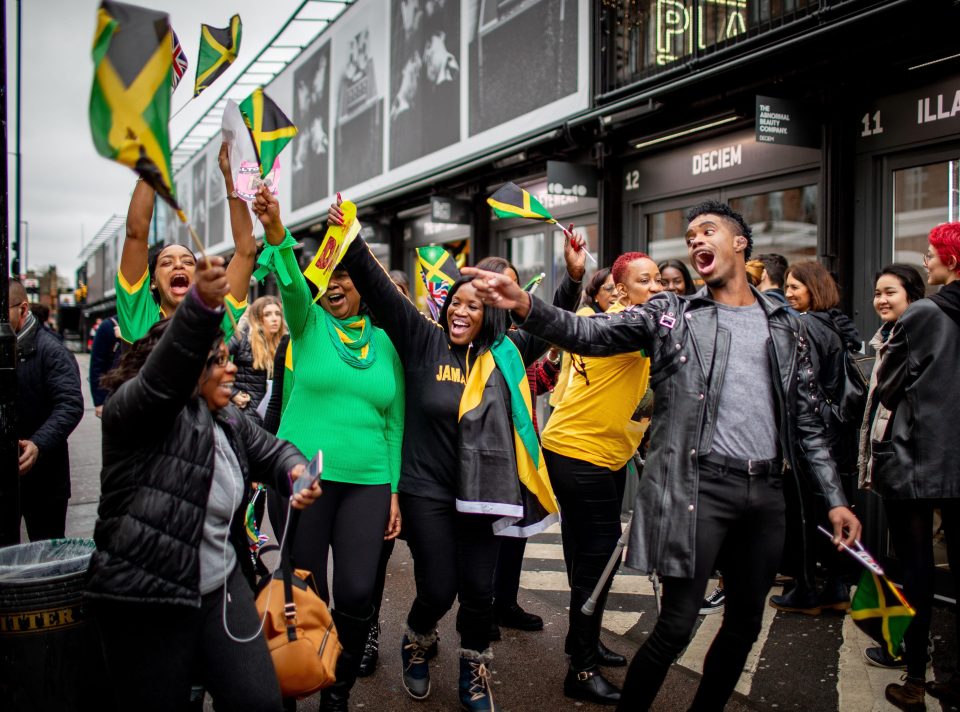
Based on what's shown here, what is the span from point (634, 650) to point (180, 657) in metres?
2.79

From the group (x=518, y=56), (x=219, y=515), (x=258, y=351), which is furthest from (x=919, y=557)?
(x=518, y=56)

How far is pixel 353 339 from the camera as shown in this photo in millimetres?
3715

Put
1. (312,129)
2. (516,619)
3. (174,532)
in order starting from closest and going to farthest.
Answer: (174,532) → (516,619) → (312,129)

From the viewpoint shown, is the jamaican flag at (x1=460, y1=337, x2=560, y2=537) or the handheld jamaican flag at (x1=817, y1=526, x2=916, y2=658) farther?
the jamaican flag at (x1=460, y1=337, x2=560, y2=537)

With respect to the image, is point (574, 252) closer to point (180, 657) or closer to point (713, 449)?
point (713, 449)

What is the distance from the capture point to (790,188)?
7.13 m

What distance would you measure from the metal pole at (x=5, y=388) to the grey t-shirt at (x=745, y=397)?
9.52 ft

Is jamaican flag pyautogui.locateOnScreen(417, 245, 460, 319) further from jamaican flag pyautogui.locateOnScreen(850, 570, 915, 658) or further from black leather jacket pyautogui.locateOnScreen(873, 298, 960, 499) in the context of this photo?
jamaican flag pyautogui.locateOnScreen(850, 570, 915, 658)

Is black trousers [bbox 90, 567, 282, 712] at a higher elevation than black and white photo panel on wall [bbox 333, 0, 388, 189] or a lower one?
lower

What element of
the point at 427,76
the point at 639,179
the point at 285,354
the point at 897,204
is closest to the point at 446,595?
the point at 285,354

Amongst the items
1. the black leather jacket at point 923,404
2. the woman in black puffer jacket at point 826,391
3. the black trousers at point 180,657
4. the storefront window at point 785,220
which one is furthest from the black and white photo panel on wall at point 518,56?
the black trousers at point 180,657

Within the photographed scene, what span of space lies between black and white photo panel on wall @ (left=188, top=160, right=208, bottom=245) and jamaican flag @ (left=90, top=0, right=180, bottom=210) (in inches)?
1060

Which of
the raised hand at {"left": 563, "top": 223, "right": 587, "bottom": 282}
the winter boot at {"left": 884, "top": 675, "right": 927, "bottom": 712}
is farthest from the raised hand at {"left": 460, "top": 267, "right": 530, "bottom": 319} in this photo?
the winter boot at {"left": 884, "top": 675, "right": 927, "bottom": 712}

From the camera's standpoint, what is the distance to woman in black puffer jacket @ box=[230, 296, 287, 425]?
18.6ft
